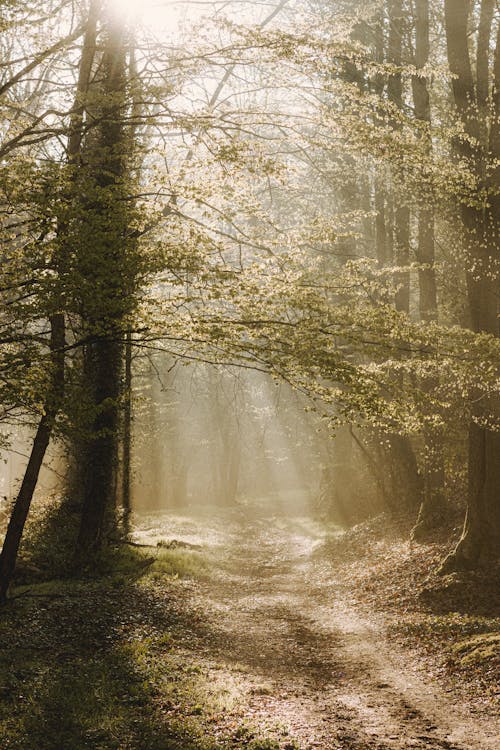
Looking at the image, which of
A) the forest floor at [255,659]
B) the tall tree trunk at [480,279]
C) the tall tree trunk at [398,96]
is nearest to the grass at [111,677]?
the forest floor at [255,659]

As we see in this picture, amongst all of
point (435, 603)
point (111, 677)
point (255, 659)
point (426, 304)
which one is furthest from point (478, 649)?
point (426, 304)

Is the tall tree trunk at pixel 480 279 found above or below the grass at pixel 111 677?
above

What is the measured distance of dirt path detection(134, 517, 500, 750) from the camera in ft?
21.5

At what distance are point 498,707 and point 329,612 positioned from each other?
19.4 feet

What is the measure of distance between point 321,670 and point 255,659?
3.49ft

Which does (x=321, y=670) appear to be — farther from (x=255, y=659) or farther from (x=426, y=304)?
(x=426, y=304)

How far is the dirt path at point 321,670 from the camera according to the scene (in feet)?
21.5

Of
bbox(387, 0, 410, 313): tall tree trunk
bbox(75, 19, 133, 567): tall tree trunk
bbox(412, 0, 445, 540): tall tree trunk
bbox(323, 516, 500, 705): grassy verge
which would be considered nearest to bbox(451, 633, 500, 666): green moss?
bbox(323, 516, 500, 705): grassy verge

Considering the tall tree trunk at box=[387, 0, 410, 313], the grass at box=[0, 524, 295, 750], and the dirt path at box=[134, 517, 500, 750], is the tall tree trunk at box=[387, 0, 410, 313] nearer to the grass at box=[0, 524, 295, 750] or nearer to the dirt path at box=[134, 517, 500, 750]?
the dirt path at box=[134, 517, 500, 750]

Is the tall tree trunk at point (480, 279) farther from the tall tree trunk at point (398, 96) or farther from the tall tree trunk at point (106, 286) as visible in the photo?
the tall tree trunk at point (106, 286)

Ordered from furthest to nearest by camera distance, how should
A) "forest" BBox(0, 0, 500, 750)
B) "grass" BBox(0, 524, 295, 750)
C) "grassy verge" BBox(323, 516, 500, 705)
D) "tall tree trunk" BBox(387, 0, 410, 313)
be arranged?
"tall tree trunk" BBox(387, 0, 410, 313)
"grassy verge" BBox(323, 516, 500, 705)
"forest" BBox(0, 0, 500, 750)
"grass" BBox(0, 524, 295, 750)

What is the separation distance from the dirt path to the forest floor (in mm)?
29

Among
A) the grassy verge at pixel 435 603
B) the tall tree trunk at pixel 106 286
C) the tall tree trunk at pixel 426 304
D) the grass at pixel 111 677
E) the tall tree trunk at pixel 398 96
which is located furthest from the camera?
the tall tree trunk at pixel 398 96

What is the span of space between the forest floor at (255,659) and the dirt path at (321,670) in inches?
1.1
